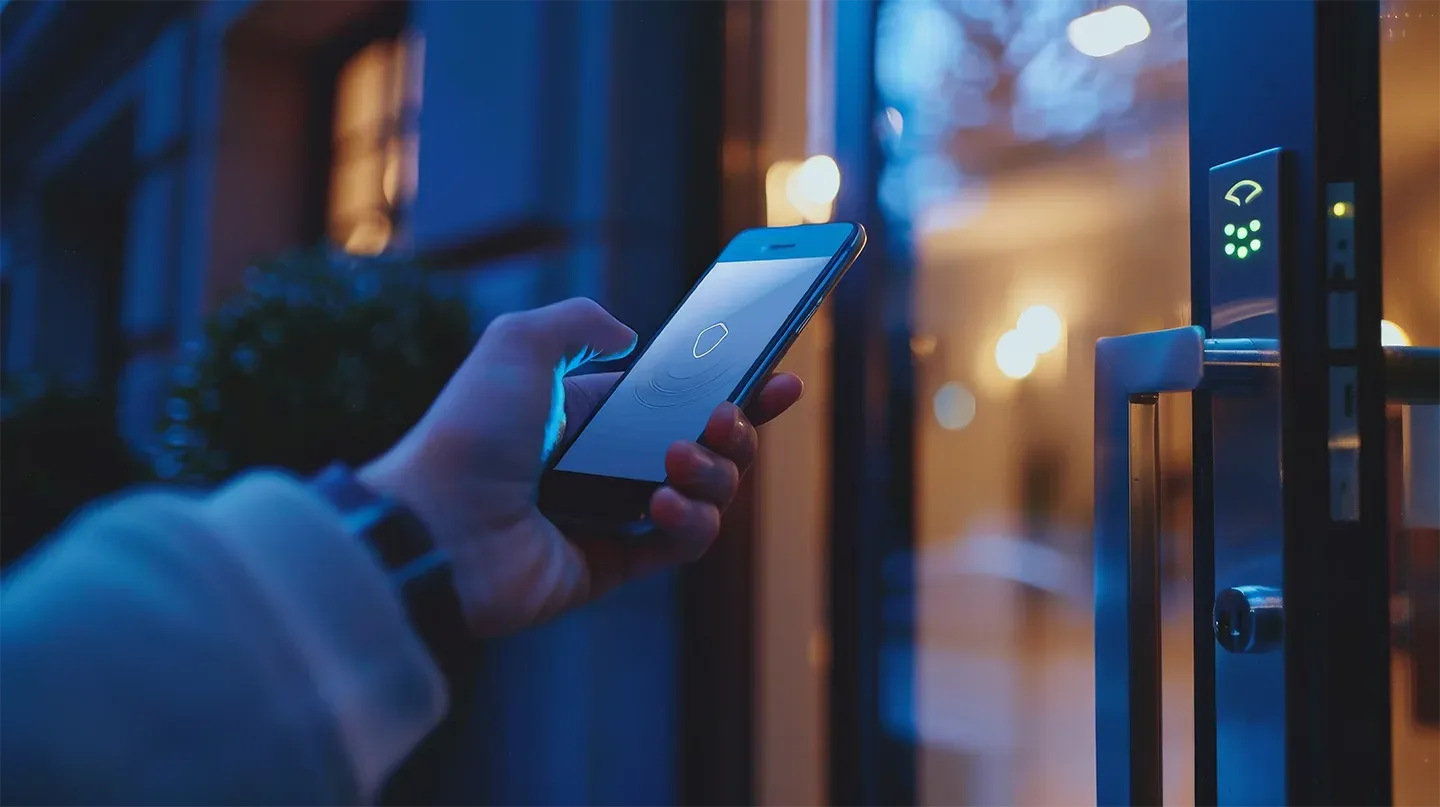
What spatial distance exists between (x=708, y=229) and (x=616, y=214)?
12 centimetres

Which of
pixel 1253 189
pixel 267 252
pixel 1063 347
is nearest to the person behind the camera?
pixel 1253 189

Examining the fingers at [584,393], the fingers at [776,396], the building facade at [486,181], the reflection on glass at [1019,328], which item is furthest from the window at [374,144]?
the fingers at [776,396]

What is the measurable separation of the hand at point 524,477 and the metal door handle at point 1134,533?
8.2 inches

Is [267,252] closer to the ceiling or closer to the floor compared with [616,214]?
closer to the ceiling

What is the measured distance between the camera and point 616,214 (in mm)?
1175

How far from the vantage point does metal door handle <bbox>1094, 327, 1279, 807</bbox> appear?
436mm

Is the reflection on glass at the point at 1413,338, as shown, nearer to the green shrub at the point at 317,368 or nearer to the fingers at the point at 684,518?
the fingers at the point at 684,518

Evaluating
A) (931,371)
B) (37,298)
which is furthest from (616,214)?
A: (37,298)

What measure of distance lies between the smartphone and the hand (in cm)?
2

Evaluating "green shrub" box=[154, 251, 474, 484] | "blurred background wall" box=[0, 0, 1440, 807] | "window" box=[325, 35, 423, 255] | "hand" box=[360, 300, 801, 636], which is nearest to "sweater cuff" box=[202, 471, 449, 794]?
"hand" box=[360, 300, 801, 636]

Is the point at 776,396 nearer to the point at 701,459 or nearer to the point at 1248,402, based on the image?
the point at 701,459

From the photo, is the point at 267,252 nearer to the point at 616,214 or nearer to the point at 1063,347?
the point at 616,214

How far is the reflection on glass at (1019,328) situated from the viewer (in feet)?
2.25

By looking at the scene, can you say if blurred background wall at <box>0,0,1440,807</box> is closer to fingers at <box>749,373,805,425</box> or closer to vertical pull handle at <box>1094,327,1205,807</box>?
vertical pull handle at <box>1094,327,1205,807</box>
